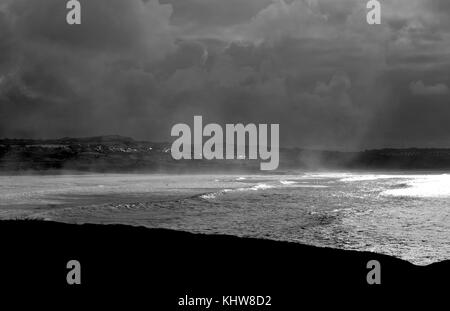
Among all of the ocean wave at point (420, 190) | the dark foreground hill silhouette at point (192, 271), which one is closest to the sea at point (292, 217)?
the dark foreground hill silhouette at point (192, 271)

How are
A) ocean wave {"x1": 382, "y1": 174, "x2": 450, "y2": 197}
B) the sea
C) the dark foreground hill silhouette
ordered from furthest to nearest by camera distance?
1. ocean wave {"x1": 382, "y1": 174, "x2": 450, "y2": 197}
2. the sea
3. the dark foreground hill silhouette

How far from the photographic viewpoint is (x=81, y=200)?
18.8 m

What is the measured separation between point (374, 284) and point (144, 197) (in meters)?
15.1

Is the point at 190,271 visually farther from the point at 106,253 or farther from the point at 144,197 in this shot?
the point at 144,197

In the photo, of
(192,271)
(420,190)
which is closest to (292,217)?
(192,271)

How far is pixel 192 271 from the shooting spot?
22.3ft

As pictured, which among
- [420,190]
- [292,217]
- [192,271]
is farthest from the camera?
[420,190]

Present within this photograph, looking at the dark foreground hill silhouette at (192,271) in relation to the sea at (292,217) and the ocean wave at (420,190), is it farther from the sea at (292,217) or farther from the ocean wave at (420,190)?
the ocean wave at (420,190)

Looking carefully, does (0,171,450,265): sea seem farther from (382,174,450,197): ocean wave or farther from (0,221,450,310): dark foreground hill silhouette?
(382,174,450,197): ocean wave

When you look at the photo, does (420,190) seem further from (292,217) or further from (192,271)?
(192,271)

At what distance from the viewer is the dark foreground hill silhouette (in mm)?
6129

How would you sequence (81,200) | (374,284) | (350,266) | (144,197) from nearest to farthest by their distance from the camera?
1. (374,284)
2. (350,266)
3. (81,200)
4. (144,197)

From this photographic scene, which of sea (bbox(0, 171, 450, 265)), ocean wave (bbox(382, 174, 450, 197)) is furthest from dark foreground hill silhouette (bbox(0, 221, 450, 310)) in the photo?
ocean wave (bbox(382, 174, 450, 197))
